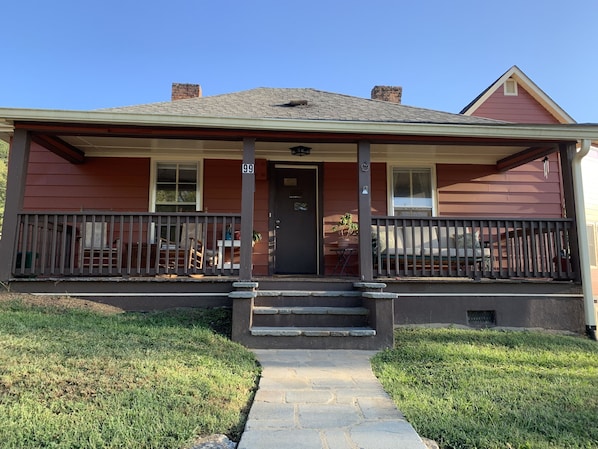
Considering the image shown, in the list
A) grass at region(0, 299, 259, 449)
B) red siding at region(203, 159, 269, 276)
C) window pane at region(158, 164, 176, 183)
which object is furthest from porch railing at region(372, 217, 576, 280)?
window pane at region(158, 164, 176, 183)

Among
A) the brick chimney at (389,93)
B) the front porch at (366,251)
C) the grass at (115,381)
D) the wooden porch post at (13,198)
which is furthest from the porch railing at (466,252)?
the wooden porch post at (13,198)

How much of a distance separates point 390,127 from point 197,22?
9.25 meters

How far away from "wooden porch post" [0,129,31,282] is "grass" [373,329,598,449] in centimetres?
439

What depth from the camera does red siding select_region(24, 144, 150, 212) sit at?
6547 mm

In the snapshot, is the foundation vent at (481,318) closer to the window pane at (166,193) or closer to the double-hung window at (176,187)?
the double-hung window at (176,187)

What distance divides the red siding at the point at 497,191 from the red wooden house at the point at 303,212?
0.03 meters

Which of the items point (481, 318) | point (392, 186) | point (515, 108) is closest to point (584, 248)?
point (481, 318)

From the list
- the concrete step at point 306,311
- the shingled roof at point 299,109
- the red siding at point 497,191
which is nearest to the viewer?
the concrete step at point 306,311

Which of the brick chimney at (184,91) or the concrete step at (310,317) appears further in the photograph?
the brick chimney at (184,91)

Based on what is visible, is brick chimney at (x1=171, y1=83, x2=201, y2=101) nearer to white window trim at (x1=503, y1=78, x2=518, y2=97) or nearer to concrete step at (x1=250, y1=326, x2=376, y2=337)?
concrete step at (x1=250, y1=326, x2=376, y2=337)

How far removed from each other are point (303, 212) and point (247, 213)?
214 cm

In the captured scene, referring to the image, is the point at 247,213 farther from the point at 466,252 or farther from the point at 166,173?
the point at 466,252

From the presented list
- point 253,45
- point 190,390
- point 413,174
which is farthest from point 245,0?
point 190,390

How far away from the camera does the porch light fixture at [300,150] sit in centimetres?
620
